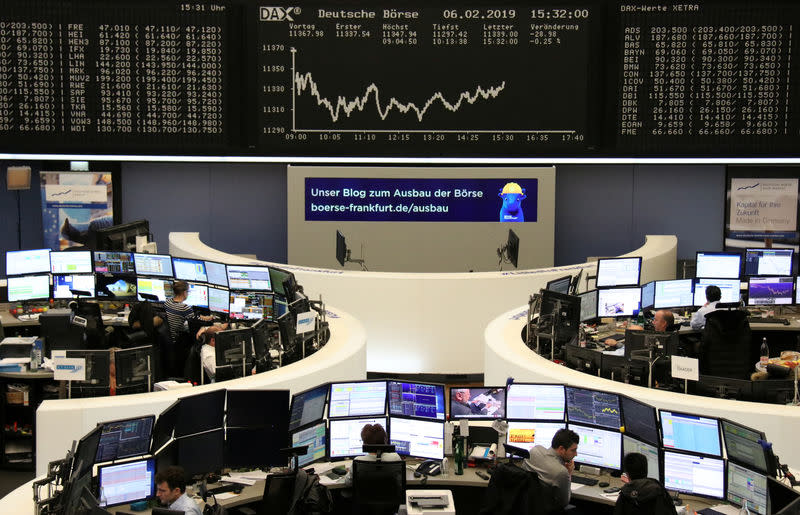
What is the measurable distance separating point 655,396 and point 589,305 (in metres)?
2.94

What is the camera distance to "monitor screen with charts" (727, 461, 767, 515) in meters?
5.32

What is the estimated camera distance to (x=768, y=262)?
10367 millimetres

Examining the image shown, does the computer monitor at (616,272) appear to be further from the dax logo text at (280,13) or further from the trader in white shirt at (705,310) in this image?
the dax logo text at (280,13)

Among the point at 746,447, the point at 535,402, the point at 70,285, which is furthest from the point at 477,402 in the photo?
the point at 70,285

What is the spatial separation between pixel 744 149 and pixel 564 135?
193cm

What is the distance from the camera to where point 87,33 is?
10.7 m

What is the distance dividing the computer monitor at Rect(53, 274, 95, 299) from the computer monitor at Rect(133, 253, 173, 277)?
1.76 ft

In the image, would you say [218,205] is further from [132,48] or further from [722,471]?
[722,471]

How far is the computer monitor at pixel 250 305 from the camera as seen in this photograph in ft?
31.5

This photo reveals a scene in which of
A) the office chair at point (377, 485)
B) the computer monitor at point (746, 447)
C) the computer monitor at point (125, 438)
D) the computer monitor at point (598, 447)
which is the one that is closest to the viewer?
the computer monitor at point (746, 447)

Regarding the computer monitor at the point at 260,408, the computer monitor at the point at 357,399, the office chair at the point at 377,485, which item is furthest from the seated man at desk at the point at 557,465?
the computer monitor at the point at 260,408

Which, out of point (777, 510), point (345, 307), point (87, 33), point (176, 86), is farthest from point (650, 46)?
point (777, 510)

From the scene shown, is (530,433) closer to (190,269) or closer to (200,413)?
(200,413)

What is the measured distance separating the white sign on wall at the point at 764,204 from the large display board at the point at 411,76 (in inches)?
81.2
